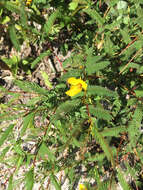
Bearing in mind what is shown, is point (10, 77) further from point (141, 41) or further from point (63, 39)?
point (141, 41)

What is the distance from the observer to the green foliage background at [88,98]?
141cm

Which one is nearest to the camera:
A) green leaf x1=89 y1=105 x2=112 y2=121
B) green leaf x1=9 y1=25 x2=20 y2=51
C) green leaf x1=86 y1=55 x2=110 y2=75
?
green leaf x1=9 y1=25 x2=20 y2=51

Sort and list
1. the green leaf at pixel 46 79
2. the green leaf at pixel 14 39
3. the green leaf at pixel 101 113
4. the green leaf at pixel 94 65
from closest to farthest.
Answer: the green leaf at pixel 14 39 < the green leaf at pixel 101 113 < the green leaf at pixel 94 65 < the green leaf at pixel 46 79

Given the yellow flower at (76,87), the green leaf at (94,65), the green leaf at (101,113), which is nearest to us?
the green leaf at (101,113)

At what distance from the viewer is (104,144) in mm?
1033

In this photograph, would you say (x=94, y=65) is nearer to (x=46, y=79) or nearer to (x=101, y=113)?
(x=101, y=113)

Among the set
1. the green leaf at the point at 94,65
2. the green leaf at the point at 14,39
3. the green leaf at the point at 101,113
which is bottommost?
the green leaf at the point at 101,113

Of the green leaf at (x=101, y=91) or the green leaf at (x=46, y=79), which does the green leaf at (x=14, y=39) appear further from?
the green leaf at (x=46, y=79)

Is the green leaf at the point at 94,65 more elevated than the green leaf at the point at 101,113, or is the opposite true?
the green leaf at the point at 94,65

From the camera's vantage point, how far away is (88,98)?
1568 mm

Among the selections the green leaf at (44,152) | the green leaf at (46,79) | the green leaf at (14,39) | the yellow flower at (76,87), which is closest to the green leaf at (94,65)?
the yellow flower at (76,87)

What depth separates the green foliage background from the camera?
1.41 metres

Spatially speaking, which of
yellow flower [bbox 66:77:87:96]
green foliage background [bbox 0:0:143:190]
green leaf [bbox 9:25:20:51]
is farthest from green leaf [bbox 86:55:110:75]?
green leaf [bbox 9:25:20:51]

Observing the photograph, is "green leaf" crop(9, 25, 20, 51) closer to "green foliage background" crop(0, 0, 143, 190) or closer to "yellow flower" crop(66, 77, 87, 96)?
"green foliage background" crop(0, 0, 143, 190)
